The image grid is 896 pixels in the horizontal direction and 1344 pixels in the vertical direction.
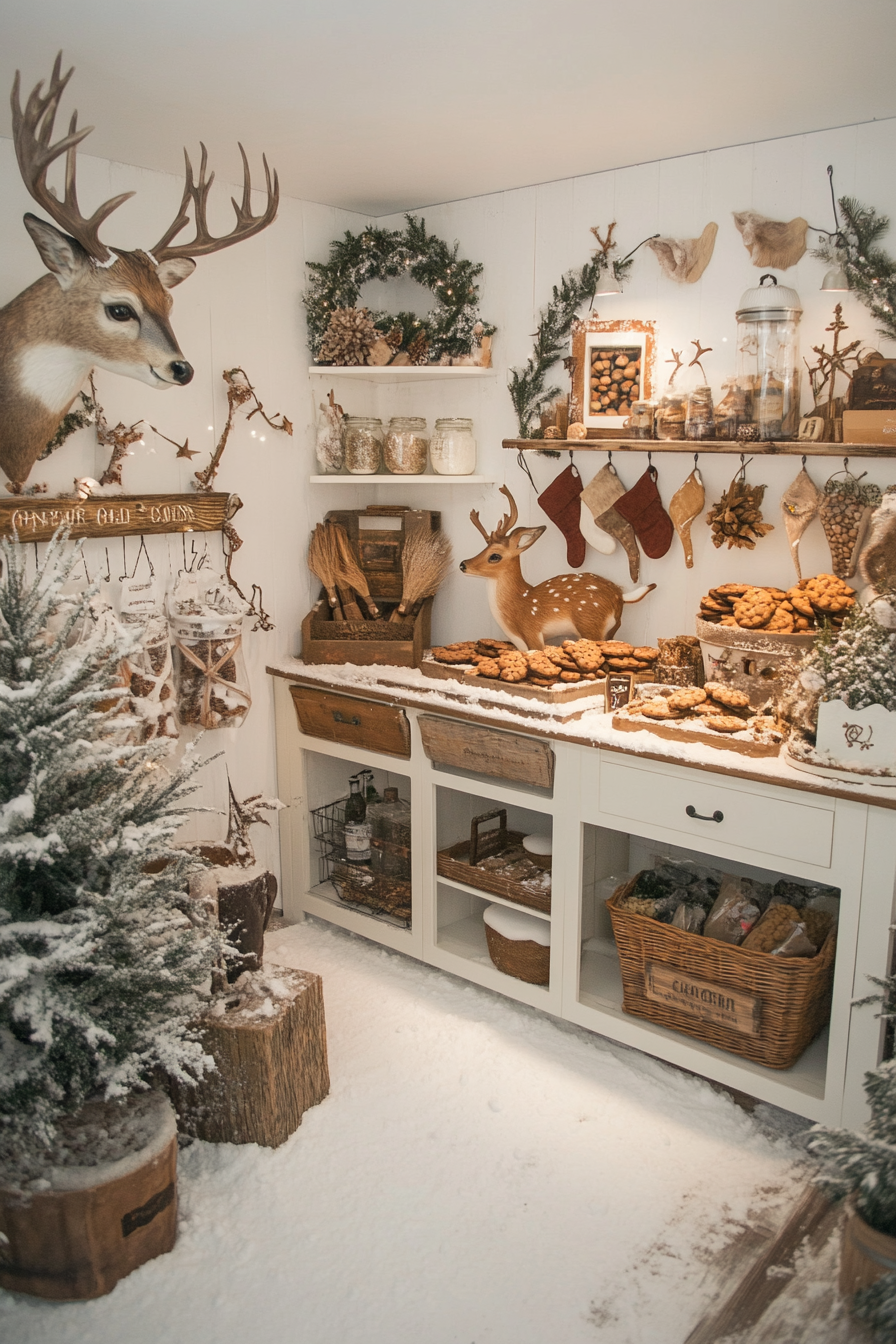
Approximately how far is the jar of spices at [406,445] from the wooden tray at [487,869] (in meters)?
1.20

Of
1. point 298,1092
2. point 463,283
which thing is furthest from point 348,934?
point 463,283

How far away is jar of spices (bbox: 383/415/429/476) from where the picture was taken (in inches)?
133

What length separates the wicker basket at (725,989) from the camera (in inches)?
92.7

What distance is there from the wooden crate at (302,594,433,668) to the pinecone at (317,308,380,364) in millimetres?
865

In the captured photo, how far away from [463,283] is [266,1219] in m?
2.76

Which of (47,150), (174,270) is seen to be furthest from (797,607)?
(47,150)

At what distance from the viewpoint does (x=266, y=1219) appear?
2.14m

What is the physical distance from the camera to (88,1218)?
1844mm

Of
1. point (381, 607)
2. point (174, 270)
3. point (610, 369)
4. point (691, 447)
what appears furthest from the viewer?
point (381, 607)

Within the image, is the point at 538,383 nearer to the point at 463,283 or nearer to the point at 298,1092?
the point at 463,283

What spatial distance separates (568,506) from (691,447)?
580mm

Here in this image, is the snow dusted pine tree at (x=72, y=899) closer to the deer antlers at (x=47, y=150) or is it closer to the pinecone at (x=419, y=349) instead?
the deer antlers at (x=47, y=150)

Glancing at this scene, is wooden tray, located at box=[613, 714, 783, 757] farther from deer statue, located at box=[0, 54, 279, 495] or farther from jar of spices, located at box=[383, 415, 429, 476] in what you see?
deer statue, located at box=[0, 54, 279, 495]

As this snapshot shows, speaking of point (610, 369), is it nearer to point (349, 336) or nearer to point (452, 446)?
point (452, 446)
